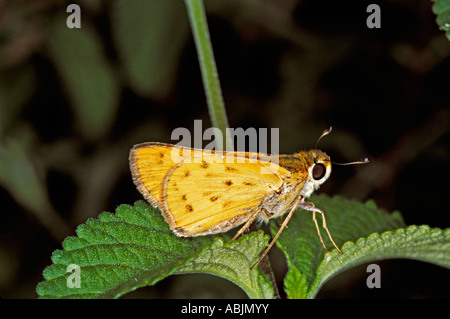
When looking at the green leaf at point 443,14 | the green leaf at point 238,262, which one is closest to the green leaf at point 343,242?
the green leaf at point 238,262

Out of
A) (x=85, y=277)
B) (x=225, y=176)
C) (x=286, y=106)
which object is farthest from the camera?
(x=286, y=106)

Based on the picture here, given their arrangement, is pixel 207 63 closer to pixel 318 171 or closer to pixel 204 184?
pixel 204 184

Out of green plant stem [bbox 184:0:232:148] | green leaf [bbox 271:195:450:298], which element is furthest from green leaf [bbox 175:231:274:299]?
green plant stem [bbox 184:0:232:148]

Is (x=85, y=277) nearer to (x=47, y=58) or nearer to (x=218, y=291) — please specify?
(x=218, y=291)

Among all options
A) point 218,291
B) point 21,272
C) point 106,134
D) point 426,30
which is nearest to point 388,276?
point 218,291

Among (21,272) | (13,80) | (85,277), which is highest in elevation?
(13,80)

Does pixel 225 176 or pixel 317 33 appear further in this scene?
pixel 317 33

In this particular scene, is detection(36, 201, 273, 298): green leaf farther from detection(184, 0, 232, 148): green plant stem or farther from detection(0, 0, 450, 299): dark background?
detection(0, 0, 450, 299): dark background
